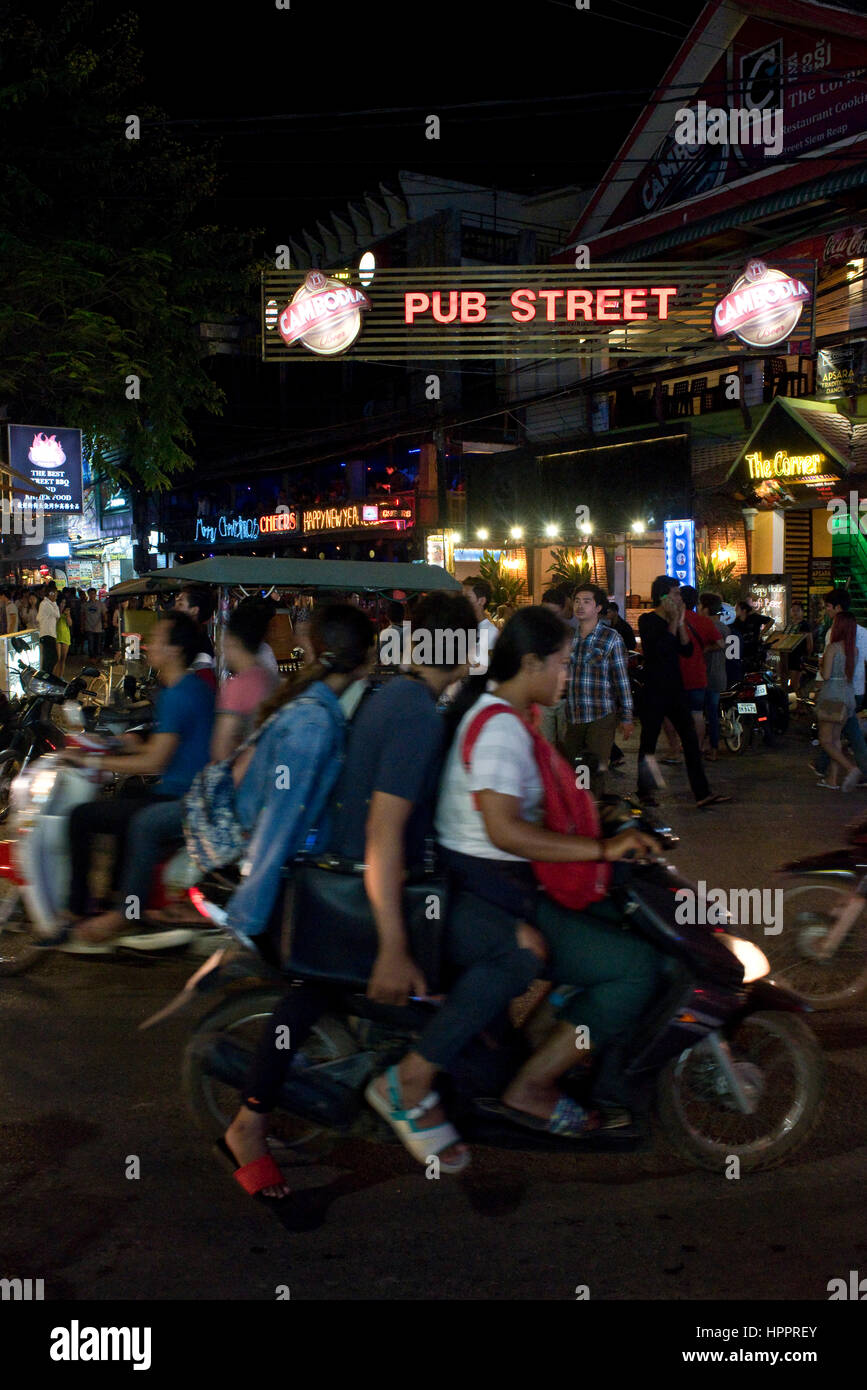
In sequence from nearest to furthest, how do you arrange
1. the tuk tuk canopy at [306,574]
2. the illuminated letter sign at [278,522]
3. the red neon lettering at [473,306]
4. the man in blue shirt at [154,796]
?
1. the man in blue shirt at [154,796]
2. the tuk tuk canopy at [306,574]
3. the red neon lettering at [473,306]
4. the illuminated letter sign at [278,522]

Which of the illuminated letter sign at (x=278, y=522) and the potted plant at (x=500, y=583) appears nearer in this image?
the potted plant at (x=500, y=583)

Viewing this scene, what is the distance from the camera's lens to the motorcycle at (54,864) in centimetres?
527

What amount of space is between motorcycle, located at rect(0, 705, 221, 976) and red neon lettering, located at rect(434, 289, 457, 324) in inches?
572

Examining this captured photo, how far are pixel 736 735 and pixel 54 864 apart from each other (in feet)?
31.8

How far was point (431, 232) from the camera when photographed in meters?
27.0

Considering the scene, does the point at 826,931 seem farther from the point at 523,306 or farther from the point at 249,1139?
the point at 523,306

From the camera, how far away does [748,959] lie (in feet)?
12.0

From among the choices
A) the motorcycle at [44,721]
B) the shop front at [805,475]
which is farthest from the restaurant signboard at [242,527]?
the motorcycle at [44,721]

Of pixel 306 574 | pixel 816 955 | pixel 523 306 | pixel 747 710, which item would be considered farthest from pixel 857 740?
pixel 523 306

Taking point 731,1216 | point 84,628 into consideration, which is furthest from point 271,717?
point 84,628

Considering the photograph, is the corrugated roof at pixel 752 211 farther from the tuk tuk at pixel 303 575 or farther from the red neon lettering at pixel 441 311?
the tuk tuk at pixel 303 575

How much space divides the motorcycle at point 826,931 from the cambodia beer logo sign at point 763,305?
13150 millimetres

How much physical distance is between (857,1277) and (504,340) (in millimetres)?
16740

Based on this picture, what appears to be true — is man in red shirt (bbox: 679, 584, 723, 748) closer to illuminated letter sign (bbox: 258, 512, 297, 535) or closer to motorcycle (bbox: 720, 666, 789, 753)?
motorcycle (bbox: 720, 666, 789, 753)
